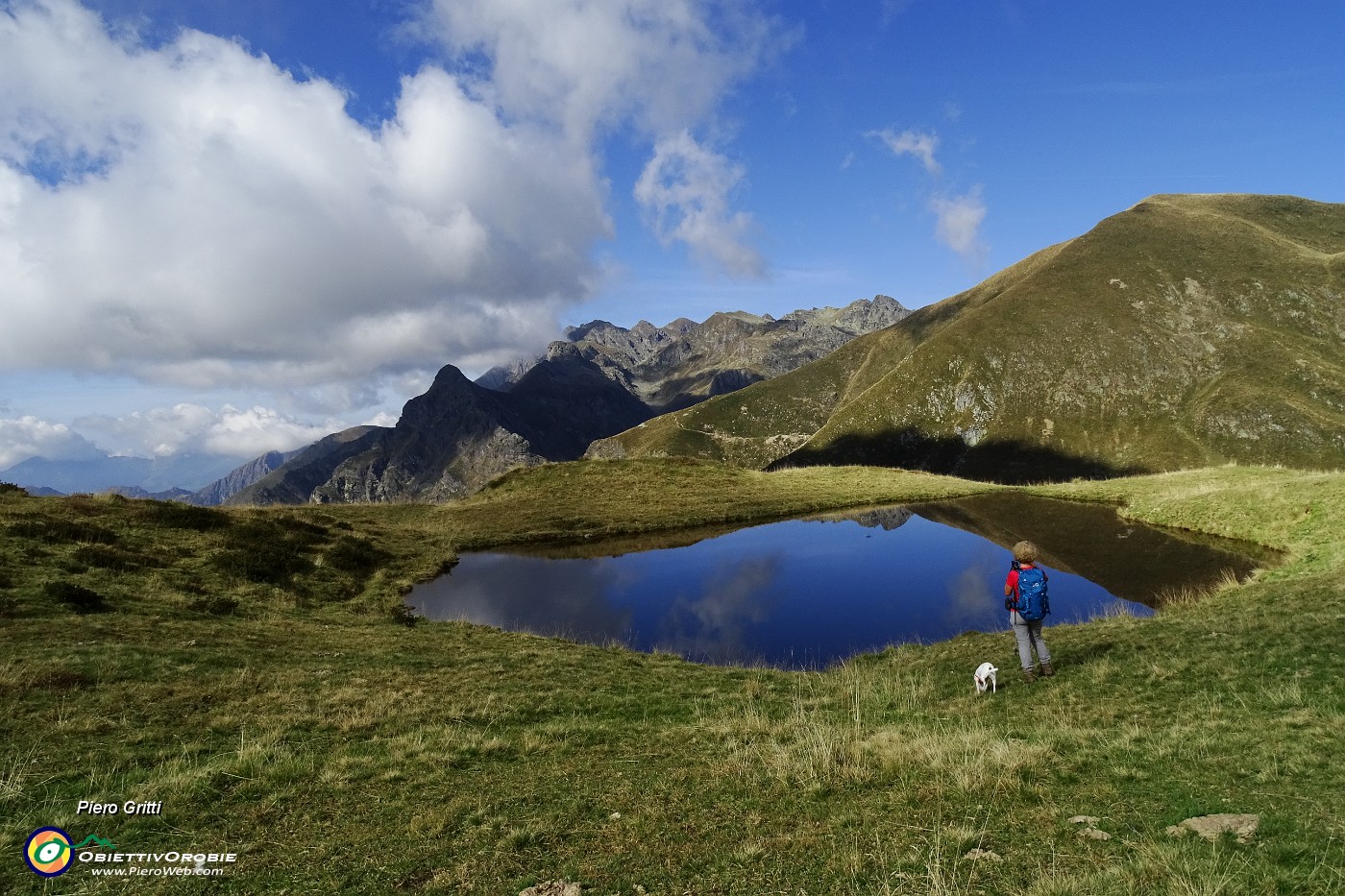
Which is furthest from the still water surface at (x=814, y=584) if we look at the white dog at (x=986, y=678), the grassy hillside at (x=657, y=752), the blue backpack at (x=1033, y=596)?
the blue backpack at (x=1033, y=596)

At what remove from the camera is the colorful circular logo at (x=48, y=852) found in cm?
868

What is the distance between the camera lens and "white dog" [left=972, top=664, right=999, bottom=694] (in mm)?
16938

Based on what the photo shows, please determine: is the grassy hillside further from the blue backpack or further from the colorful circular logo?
the blue backpack

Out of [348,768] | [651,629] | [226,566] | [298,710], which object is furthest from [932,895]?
[226,566]

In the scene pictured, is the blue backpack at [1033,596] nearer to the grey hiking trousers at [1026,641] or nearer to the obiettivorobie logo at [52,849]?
the grey hiking trousers at [1026,641]

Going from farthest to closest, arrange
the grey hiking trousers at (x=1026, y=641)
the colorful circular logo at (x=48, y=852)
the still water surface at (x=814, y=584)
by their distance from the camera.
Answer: the still water surface at (x=814, y=584), the grey hiking trousers at (x=1026, y=641), the colorful circular logo at (x=48, y=852)

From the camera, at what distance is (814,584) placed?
124 ft

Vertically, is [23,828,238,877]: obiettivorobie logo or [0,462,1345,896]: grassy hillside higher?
[23,828,238,877]: obiettivorobie logo

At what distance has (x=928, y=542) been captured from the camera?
4816 centimetres

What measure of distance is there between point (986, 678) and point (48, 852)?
1994cm

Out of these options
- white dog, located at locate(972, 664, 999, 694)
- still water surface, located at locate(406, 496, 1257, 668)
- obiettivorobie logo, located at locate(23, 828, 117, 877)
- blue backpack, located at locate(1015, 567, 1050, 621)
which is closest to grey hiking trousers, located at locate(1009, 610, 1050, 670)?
blue backpack, located at locate(1015, 567, 1050, 621)

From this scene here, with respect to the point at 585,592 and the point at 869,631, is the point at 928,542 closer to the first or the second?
the point at 869,631

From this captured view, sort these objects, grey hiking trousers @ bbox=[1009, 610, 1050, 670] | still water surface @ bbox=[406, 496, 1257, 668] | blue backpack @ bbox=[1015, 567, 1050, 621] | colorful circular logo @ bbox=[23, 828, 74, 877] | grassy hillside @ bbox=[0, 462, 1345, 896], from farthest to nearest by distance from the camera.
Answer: still water surface @ bbox=[406, 496, 1257, 668] → grey hiking trousers @ bbox=[1009, 610, 1050, 670] → blue backpack @ bbox=[1015, 567, 1050, 621] → colorful circular logo @ bbox=[23, 828, 74, 877] → grassy hillside @ bbox=[0, 462, 1345, 896]

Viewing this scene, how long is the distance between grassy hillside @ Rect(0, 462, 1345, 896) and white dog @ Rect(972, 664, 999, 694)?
68 centimetres
